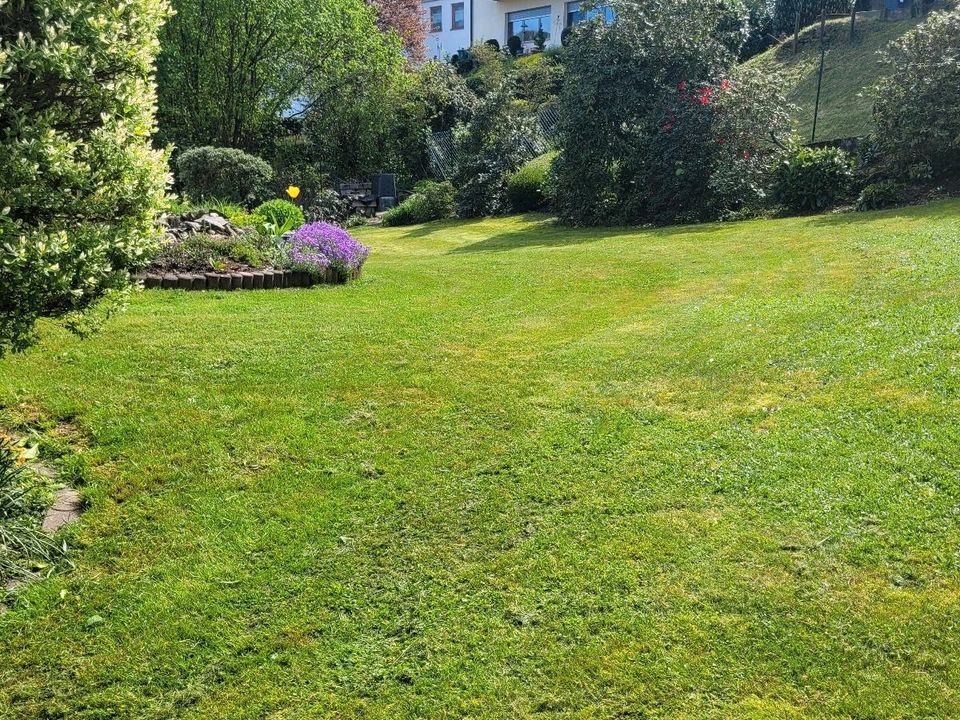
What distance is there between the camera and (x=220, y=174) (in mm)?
15875

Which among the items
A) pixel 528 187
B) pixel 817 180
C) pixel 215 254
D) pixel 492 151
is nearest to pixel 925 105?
pixel 817 180

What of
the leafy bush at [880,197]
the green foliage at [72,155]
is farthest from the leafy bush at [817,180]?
the green foliage at [72,155]

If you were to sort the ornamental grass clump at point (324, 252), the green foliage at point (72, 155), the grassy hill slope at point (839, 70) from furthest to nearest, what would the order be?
the grassy hill slope at point (839, 70)
the ornamental grass clump at point (324, 252)
the green foliage at point (72, 155)

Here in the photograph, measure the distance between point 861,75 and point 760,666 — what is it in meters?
22.7

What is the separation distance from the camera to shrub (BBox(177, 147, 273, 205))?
15.6 metres

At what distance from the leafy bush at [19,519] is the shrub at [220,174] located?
12.1 metres

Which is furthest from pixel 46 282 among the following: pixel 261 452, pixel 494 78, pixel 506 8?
pixel 506 8

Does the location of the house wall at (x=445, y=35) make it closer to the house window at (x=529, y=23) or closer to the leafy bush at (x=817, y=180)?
the house window at (x=529, y=23)

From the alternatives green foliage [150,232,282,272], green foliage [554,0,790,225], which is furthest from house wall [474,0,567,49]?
green foliage [150,232,282,272]

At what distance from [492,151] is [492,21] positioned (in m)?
26.8

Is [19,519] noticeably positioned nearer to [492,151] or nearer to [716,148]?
[716,148]

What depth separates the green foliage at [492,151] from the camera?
18109 mm

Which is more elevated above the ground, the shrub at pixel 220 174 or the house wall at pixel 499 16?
the house wall at pixel 499 16

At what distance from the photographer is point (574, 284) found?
28.9ft
